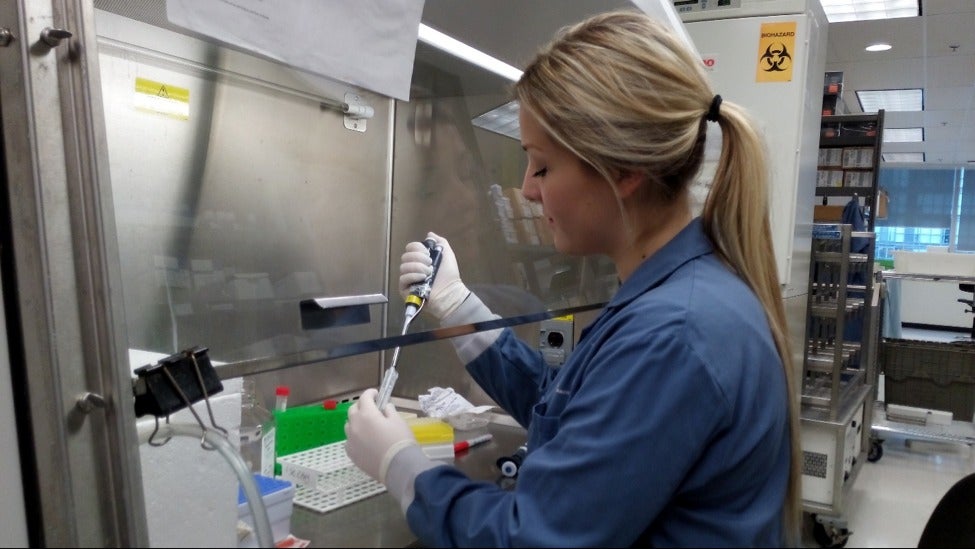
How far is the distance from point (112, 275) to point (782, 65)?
1.86 meters

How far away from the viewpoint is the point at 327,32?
38.1 inches

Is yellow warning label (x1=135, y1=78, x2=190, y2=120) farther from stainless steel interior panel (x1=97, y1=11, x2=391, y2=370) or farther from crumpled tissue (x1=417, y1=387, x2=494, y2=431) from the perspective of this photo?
crumpled tissue (x1=417, y1=387, x2=494, y2=431)

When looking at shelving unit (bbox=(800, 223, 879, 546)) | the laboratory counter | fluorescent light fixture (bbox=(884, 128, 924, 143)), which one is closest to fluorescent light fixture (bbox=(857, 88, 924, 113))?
fluorescent light fixture (bbox=(884, 128, 924, 143))

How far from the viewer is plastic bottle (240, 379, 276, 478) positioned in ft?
2.38

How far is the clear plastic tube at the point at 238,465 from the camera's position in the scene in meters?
0.60

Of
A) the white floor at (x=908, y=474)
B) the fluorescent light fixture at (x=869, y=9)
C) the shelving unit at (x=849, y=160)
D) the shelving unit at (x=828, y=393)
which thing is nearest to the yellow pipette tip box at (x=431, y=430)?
the shelving unit at (x=828, y=393)

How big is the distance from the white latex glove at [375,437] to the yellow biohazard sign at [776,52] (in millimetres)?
1613

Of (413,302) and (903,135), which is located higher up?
(903,135)

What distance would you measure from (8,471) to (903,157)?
13045mm

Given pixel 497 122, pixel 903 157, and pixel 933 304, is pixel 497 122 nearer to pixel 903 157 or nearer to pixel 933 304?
pixel 933 304

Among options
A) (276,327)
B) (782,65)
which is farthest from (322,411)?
(782,65)

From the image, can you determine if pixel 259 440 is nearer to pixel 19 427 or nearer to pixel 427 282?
pixel 19 427

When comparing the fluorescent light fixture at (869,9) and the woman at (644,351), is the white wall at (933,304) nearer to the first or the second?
the fluorescent light fixture at (869,9)

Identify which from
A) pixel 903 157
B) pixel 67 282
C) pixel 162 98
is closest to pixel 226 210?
pixel 162 98
